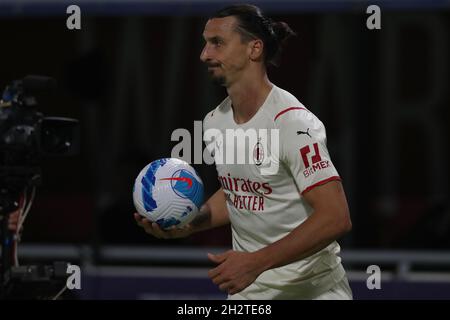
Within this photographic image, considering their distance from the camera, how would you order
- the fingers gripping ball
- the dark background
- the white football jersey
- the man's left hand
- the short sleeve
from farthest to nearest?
1. the dark background
2. the fingers gripping ball
3. the white football jersey
4. the short sleeve
5. the man's left hand

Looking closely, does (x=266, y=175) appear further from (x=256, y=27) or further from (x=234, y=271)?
(x=256, y=27)

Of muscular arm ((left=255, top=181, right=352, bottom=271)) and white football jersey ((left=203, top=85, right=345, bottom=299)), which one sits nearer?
muscular arm ((left=255, top=181, right=352, bottom=271))

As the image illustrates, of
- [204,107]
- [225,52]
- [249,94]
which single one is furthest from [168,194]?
[204,107]

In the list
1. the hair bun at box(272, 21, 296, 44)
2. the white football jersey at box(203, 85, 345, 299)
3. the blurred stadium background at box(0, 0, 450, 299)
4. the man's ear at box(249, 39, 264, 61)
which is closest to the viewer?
the white football jersey at box(203, 85, 345, 299)

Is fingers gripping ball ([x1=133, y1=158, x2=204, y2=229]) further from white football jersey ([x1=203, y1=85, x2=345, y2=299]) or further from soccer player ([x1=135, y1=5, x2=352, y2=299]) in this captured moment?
white football jersey ([x1=203, y1=85, x2=345, y2=299])

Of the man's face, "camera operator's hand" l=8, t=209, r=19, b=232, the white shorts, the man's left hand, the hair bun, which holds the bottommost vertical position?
the white shorts

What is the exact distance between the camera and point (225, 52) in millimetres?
4770

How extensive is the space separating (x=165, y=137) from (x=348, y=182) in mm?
2042

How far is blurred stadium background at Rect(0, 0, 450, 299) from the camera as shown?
821 centimetres

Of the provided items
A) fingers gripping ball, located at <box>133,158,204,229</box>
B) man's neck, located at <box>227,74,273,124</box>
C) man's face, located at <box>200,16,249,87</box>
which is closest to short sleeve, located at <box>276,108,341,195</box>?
man's neck, located at <box>227,74,273,124</box>

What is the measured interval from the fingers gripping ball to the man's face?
0.44 meters

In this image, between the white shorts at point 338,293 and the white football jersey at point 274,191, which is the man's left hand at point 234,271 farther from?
the white shorts at point 338,293
